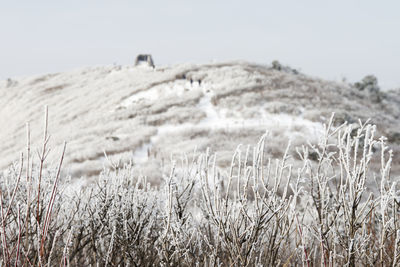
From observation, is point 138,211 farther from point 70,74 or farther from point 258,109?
point 70,74

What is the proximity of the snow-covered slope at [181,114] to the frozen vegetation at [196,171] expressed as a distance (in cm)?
11

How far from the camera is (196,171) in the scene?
299 cm

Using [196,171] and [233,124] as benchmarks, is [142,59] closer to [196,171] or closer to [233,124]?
[233,124]

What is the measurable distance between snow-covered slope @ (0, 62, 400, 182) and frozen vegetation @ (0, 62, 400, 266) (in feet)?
0.37

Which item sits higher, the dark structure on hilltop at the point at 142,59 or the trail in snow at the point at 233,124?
the dark structure on hilltop at the point at 142,59

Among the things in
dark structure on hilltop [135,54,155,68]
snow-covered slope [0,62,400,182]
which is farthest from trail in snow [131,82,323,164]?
dark structure on hilltop [135,54,155,68]

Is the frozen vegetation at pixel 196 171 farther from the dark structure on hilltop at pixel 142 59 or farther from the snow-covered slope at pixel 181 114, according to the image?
the dark structure on hilltop at pixel 142 59

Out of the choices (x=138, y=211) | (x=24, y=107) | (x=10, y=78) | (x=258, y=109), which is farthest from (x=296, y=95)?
(x=10, y=78)

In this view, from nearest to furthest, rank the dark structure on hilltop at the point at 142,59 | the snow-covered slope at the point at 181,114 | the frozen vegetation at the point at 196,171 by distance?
the frozen vegetation at the point at 196,171 < the snow-covered slope at the point at 181,114 < the dark structure on hilltop at the point at 142,59

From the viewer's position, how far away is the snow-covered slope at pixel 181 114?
14.7m

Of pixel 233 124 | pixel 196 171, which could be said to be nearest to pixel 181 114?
pixel 233 124

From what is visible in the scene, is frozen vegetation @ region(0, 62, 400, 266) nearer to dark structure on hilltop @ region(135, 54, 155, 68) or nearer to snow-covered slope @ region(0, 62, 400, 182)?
snow-covered slope @ region(0, 62, 400, 182)

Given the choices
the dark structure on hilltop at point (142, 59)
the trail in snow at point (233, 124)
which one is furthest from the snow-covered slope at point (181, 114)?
the dark structure on hilltop at point (142, 59)

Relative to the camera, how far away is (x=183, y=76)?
29.0 metres
